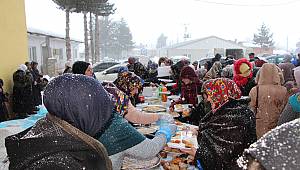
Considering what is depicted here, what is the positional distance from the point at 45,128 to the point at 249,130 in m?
1.54

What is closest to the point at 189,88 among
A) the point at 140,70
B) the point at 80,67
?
the point at 80,67

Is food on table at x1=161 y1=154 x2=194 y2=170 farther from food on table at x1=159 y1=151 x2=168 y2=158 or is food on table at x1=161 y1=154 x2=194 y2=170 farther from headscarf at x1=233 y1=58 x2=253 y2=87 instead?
headscarf at x1=233 y1=58 x2=253 y2=87

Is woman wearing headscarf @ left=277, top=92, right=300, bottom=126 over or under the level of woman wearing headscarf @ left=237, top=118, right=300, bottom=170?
under

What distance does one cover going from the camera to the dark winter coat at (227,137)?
91.0 inches

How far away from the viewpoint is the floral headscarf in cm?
260

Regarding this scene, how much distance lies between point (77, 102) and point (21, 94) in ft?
22.6

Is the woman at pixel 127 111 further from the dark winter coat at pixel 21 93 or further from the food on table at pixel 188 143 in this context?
the dark winter coat at pixel 21 93

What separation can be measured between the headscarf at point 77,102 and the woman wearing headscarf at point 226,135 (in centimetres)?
112

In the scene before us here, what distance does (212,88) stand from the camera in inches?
106

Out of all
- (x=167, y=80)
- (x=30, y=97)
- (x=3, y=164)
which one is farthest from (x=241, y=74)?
(x=30, y=97)

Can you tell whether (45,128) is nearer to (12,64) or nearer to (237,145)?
(237,145)

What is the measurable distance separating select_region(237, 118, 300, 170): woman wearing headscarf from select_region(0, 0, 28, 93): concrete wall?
7.47 metres

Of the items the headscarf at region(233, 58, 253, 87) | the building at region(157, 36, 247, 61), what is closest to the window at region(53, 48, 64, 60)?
the building at region(157, 36, 247, 61)

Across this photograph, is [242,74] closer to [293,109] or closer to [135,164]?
[293,109]
